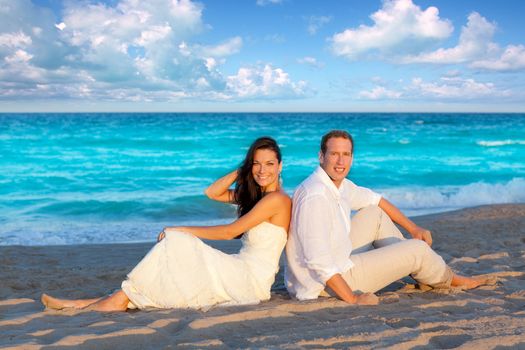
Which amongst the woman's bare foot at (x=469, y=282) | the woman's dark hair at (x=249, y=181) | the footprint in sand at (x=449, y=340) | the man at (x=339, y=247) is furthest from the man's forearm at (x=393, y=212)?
the footprint in sand at (x=449, y=340)

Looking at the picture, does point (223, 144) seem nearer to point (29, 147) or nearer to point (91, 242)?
point (29, 147)

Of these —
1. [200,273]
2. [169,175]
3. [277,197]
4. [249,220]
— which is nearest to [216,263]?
[200,273]

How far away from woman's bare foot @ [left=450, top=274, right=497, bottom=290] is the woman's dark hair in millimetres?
1867

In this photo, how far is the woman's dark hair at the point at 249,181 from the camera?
14.1ft

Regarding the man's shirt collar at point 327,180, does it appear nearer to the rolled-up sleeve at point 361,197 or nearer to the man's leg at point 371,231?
the rolled-up sleeve at point 361,197

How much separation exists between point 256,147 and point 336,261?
1.10m

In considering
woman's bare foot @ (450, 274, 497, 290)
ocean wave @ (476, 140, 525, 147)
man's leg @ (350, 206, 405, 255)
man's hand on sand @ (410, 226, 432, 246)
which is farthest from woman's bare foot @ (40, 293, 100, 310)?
ocean wave @ (476, 140, 525, 147)

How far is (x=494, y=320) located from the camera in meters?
3.68

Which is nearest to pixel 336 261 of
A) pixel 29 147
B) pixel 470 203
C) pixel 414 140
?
pixel 470 203

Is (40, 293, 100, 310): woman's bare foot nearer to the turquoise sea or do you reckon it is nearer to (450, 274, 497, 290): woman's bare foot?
(450, 274, 497, 290): woman's bare foot

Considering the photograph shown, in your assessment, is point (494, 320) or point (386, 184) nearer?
point (494, 320)

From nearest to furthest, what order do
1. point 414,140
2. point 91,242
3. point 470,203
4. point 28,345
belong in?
1. point 28,345
2. point 91,242
3. point 470,203
4. point 414,140

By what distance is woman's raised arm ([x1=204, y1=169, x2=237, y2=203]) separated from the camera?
4.67 metres

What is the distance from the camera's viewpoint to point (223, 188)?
4.71 meters
